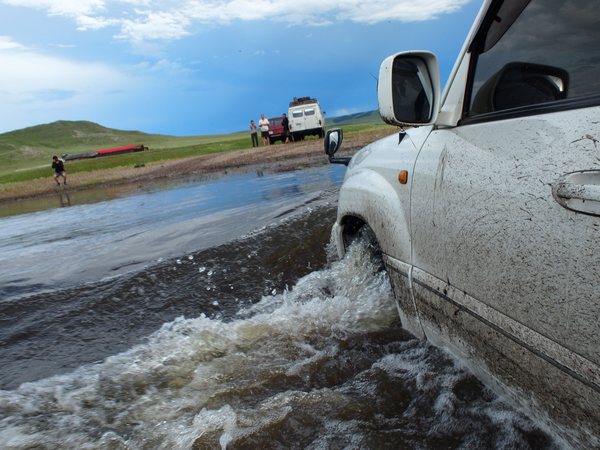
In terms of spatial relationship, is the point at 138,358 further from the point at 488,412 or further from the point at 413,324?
the point at 488,412

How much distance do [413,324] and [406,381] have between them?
331 millimetres

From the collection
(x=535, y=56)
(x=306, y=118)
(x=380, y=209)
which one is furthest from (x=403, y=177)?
(x=306, y=118)

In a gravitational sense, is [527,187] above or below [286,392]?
above

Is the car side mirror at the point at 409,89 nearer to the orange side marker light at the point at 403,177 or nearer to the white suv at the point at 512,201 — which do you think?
the white suv at the point at 512,201

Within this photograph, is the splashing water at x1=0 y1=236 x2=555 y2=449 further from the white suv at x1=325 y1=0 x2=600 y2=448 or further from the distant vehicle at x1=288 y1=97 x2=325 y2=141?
the distant vehicle at x1=288 y1=97 x2=325 y2=141

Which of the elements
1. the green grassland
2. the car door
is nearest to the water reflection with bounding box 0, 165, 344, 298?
the car door

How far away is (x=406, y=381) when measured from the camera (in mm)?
2768

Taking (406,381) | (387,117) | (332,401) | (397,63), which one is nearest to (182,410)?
(332,401)

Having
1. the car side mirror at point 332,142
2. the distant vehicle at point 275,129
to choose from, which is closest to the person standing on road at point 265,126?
the distant vehicle at point 275,129

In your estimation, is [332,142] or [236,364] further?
[332,142]

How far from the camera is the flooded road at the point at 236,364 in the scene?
95.3 inches

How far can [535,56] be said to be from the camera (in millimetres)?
1873

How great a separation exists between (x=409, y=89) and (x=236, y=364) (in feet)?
6.68

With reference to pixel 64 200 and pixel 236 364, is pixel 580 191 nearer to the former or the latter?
pixel 236 364
